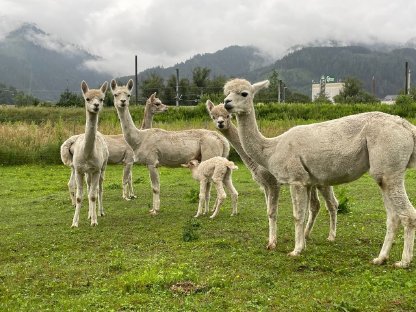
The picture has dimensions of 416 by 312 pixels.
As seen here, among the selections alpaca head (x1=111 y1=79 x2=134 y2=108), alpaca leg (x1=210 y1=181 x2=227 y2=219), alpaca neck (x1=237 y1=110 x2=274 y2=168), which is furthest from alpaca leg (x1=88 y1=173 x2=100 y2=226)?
alpaca neck (x1=237 y1=110 x2=274 y2=168)

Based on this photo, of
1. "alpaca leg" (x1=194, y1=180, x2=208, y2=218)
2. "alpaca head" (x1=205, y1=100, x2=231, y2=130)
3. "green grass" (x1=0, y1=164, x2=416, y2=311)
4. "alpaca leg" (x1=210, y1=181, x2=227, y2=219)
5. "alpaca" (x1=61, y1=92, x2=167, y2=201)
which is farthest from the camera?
"alpaca" (x1=61, y1=92, x2=167, y2=201)

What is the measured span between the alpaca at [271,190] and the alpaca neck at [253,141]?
54 centimetres

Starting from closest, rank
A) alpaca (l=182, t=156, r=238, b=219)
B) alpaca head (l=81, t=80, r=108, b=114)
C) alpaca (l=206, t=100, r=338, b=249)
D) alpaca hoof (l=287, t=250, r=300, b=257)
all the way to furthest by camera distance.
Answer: alpaca hoof (l=287, t=250, r=300, b=257) → alpaca (l=206, t=100, r=338, b=249) → alpaca head (l=81, t=80, r=108, b=114) → alpaca (l=182, t=156, r=238, b=219)

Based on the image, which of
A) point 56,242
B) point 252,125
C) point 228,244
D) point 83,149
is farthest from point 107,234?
point 252,125

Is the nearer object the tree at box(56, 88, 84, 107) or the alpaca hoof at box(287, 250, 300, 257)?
the alpaca hoof at box(287, 250, 300, 257)

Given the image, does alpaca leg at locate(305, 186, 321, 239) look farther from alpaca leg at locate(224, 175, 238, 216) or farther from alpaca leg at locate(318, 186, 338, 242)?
alpaca leg at locate(224, 175, 238, 216)

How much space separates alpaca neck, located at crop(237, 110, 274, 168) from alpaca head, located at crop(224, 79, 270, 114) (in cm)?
21

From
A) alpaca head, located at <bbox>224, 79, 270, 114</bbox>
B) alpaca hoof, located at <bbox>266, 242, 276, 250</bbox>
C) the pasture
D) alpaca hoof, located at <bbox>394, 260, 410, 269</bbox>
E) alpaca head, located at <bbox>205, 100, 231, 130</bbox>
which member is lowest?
the pasture

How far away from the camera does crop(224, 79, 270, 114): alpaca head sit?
337 inches

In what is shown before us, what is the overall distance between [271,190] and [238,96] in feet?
6.20

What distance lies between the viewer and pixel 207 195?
13.2 meters

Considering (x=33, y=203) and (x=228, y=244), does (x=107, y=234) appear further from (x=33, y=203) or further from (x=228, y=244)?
(x=33, y=203)

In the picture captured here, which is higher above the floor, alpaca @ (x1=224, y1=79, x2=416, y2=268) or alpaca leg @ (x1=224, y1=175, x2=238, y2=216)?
alpaca @ (x1=224, y1=79, x2=416, y2=268)

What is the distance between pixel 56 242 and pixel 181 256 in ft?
9.59
